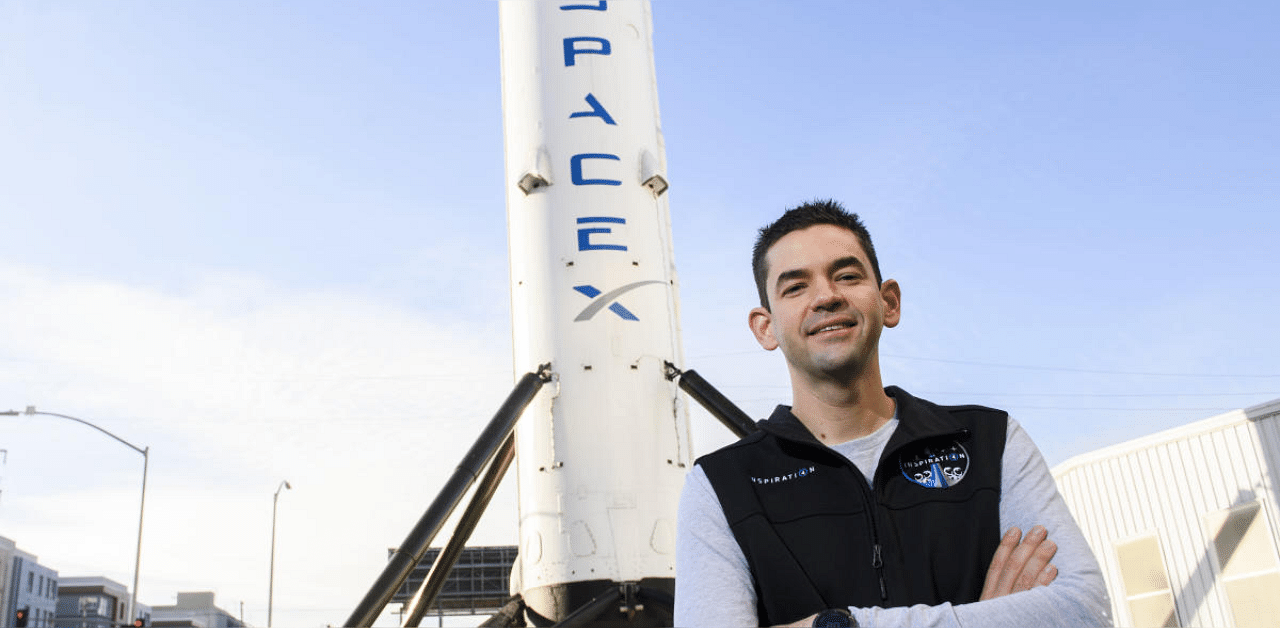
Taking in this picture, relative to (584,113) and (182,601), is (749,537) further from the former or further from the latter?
(182,601)

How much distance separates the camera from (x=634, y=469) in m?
9.61

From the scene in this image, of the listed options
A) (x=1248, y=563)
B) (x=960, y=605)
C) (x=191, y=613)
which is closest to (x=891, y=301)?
(x=960, y=605)

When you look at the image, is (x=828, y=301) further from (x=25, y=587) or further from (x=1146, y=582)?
(x=25, y=587)

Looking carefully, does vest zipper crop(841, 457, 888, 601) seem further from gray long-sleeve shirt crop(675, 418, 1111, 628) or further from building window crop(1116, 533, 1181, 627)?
building window crop(1116, 533, 1181, 627)

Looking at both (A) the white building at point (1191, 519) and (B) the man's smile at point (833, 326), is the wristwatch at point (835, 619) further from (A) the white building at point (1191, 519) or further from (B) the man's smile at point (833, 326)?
(A) the white building at point (1191, 519)

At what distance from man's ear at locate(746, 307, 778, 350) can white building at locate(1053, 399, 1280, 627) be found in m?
11.7

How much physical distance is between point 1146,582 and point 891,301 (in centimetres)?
1270

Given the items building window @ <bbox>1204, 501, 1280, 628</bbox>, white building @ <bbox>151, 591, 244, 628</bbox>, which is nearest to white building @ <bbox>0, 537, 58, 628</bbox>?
white building @ <bbox>151, 591, 244, 628</bbox>

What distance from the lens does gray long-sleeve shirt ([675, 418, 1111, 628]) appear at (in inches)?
97.1

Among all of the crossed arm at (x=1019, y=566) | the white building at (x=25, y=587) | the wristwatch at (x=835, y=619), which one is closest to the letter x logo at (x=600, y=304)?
the crossed arm at (x=1019, y=566)

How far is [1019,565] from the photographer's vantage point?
8.46 feet

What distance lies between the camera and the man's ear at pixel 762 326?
10.5 feet

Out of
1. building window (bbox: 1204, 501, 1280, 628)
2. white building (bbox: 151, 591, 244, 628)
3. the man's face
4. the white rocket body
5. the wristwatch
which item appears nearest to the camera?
the wristwatch

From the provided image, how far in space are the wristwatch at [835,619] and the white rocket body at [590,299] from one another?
6.89 m
